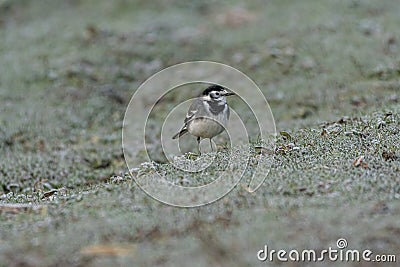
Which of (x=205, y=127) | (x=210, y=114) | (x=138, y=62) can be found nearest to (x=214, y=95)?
(x=210, y=114)

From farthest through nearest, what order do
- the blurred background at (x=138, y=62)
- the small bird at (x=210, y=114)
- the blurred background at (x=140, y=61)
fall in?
1. the blurred background at (x=140, y=61)
2. the blurred background at (x=138, y=62)
3. the small bird at (x=210, y=114)

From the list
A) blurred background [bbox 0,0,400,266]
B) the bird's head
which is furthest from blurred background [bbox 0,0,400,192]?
the bird's head

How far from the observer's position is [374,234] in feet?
19.7

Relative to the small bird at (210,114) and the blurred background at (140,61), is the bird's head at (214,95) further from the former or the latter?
the blurred background at (140,61)

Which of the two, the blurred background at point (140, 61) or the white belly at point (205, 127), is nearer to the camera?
the white belly at point (205, 127)

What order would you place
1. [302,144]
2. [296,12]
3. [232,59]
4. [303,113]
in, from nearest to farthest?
[302,144]
[303,113]
[232,59]
[296,12]

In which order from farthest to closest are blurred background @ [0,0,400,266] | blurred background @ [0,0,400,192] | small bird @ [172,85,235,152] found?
blurred background @ [0,0,400,192], blurred background @ [0,0,400,266], small bird @ [172,85,235,152]

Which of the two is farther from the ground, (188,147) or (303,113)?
(303,113)

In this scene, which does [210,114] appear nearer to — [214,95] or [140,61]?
[214,95]

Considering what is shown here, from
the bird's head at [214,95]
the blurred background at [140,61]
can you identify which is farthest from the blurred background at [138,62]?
the bird's head at [214,95]

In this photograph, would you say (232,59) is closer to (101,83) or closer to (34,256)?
(101,83)

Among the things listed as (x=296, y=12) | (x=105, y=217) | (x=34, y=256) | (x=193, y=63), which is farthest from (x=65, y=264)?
(x=296, y=12)

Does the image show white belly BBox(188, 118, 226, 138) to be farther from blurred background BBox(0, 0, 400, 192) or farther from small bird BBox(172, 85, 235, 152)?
blurred background BBox(0, 0, 400, 192)

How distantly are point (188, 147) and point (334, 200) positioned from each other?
4.58 metres
